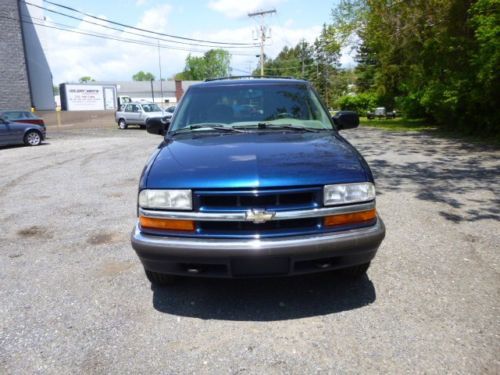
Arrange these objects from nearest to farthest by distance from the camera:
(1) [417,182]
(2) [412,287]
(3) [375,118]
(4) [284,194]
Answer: (4) [284,194] → (2) [412,287] → (1) [417,182] → (3) [375,118]

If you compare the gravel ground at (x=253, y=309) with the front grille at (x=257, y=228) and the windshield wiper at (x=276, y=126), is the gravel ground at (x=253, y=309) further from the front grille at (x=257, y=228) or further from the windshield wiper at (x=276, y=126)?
the windshield wiper at (x=276, y=126)

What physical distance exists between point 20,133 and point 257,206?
1563cm

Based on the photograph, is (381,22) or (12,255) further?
Answer: (381,22)

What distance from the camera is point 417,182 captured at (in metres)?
7.34

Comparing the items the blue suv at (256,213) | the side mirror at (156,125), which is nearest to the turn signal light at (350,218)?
the blue suv at (256,213)

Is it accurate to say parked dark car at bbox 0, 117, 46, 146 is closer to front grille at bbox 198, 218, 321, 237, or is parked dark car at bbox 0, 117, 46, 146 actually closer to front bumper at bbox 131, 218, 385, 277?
front bumper at bbox 131, 218, 385, 277

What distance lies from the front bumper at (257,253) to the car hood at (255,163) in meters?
0.37

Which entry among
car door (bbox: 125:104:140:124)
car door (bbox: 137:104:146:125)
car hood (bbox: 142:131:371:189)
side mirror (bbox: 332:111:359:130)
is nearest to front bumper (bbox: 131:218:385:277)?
car hood (bbox: 142:131:371:189)

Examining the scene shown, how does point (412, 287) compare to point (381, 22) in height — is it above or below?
below

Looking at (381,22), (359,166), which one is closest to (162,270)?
(359,166)

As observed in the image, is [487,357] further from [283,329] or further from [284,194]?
[284,194]

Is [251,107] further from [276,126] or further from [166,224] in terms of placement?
[166,224]

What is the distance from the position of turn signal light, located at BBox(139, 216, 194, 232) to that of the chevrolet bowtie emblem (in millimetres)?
395

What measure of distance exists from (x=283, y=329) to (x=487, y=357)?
4.16 feet
